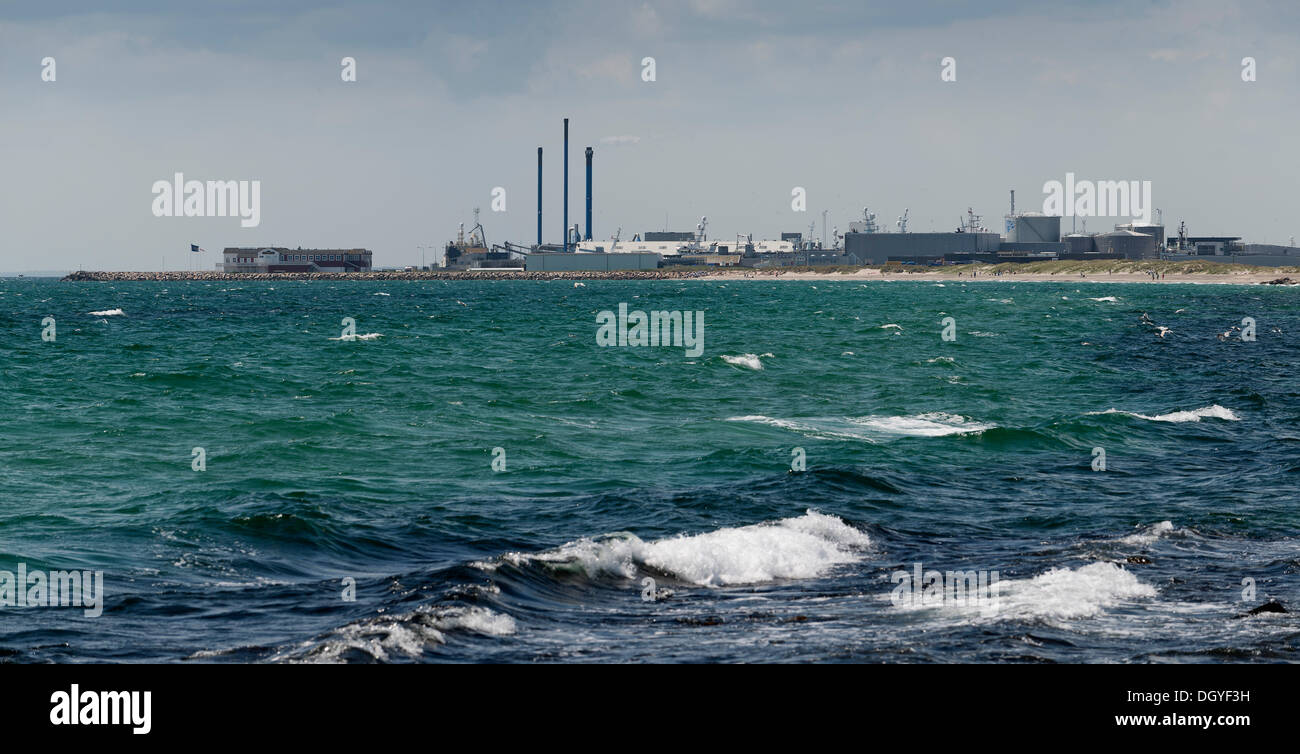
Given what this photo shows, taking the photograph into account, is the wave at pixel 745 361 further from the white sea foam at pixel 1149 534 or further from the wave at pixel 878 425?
the white sea foam at pixel 1149 534

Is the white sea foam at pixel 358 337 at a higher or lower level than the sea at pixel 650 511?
higher

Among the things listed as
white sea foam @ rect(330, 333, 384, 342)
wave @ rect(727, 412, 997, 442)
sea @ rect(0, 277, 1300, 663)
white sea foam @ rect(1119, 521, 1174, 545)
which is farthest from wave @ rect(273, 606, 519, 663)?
white sea foam @ rect(330, 333, 384, 342)

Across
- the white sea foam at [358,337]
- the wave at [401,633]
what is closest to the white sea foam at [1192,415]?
the wave at [401,633]

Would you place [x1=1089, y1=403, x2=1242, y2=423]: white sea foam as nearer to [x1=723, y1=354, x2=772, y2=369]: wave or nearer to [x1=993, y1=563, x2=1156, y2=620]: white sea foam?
[x1=723, y1=354, x2=772, y2=369]: wave

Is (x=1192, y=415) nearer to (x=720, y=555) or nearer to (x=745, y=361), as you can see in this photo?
(x=745, y=361)

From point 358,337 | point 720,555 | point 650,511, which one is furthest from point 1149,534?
point 358,337

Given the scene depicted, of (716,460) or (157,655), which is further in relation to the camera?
(716,460)
